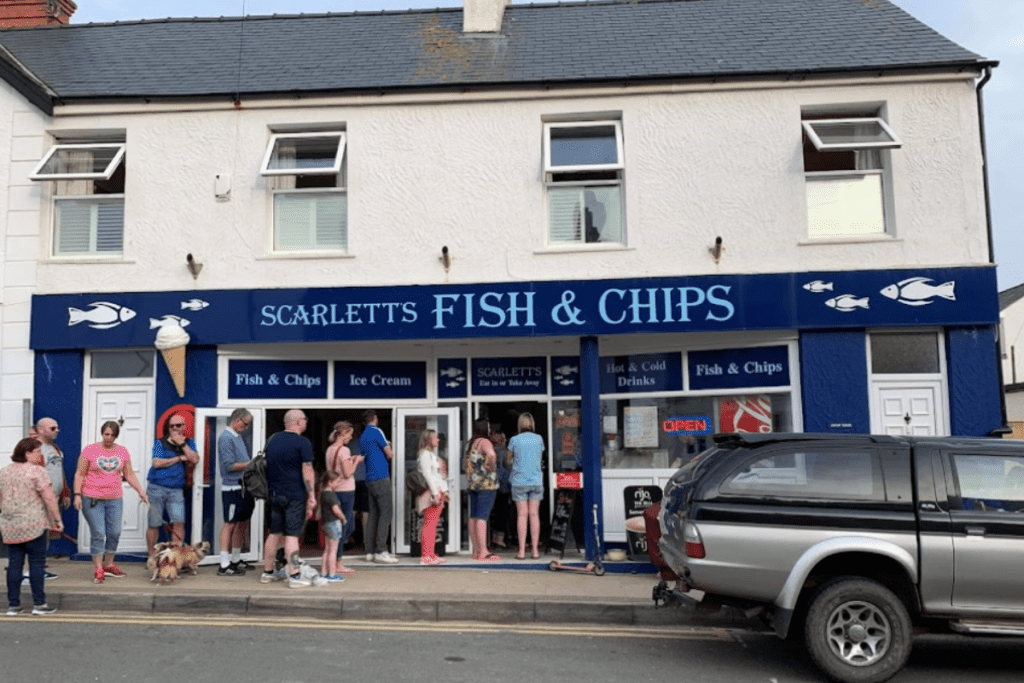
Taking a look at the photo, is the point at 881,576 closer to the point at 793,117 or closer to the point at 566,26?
the point at 793,117

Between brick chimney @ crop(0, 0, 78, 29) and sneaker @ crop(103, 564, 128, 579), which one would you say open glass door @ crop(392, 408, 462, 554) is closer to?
sneaker @ crop(103, 564, 128, 579)

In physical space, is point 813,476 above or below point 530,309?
below

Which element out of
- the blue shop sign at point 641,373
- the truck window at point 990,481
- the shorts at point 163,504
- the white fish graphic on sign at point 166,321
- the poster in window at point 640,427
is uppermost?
the white fish graphic on sign at point 166,321

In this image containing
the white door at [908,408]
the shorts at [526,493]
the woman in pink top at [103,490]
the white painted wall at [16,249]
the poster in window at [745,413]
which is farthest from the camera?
the white painted wall at [16,249]

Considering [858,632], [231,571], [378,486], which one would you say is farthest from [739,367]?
[231,571]

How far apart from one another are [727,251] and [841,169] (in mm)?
2042

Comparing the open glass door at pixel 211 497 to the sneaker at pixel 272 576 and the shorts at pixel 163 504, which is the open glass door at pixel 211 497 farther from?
the sneaker at pixel 272 576

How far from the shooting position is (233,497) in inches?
398

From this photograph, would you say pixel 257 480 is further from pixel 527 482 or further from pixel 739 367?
pixel 739 367

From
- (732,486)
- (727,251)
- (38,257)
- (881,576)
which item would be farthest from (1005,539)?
(38,257)

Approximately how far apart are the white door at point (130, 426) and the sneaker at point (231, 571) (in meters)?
1.80

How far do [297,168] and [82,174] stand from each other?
267cm

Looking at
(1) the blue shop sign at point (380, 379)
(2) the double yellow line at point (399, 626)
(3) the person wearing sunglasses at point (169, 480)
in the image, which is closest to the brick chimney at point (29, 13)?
(1) the blue shop sign at point (380, 379)

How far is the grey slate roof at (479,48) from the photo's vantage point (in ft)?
36.9
